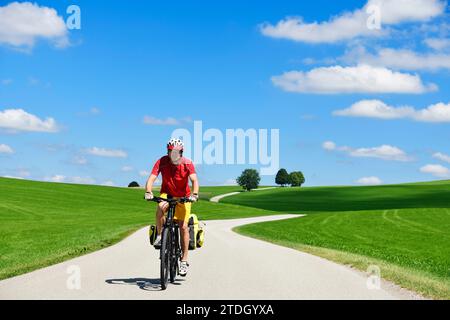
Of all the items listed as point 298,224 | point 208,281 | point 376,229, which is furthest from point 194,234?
point 298,224

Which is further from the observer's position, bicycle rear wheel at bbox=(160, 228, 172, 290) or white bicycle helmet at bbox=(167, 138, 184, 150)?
white bicycle helmet at bbox=(167, 138, 184, 150)

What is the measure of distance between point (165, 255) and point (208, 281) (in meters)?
1.21

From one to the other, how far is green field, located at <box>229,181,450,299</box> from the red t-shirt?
13.1ft

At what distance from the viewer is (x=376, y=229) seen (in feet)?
145

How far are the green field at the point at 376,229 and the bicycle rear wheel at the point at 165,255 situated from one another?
12.8 feet

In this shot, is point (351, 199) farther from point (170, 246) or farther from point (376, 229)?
point (170, 246)

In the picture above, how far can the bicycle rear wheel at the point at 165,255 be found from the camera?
31.4 feet

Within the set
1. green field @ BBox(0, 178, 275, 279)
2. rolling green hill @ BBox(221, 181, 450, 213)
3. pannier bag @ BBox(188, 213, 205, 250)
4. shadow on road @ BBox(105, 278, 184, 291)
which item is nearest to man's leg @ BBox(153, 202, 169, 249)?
shadow on road @ BBox(105, 278, 184, 291)

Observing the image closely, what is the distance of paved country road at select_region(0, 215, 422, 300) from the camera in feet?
29.8

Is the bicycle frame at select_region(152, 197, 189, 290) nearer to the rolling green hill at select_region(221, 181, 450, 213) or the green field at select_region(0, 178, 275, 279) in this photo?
the green field at select_region(0, 178, 275, 279)

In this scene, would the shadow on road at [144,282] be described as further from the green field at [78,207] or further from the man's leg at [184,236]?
the green field at [78,207]

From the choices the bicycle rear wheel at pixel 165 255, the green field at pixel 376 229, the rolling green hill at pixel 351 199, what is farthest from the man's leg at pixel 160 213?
the rolling green hill at pixel 351 199

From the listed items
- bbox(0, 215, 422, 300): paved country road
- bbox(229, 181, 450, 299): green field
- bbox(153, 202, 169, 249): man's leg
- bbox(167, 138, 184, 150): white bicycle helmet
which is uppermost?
bbox(167, 138, 184, 150): white bicycle helmet

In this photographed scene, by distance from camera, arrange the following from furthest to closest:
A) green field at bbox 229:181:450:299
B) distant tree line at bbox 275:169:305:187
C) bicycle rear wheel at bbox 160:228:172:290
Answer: distant tree line at bbox 275:169:305:187, green field at bbox 229:181:450:299, bicycle rear wheel at bbox 160:228:172:290
